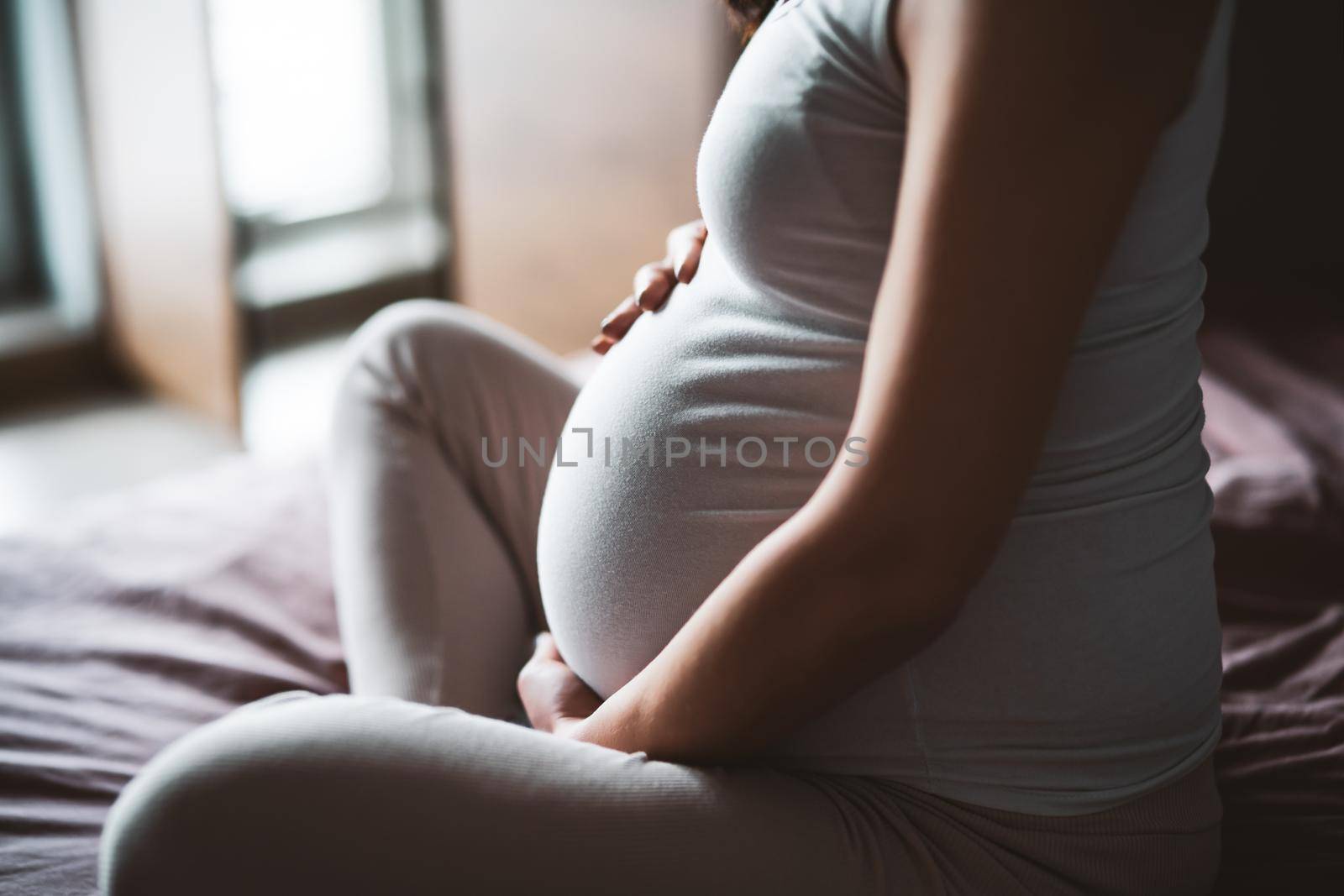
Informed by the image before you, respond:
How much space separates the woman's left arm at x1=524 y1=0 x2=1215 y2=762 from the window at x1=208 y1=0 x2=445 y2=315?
230 cm

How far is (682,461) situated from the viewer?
0.73 meters

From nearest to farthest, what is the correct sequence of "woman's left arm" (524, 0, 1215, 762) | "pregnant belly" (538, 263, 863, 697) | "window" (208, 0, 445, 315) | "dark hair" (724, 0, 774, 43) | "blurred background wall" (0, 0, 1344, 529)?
"woman's left arm" (524, 0, 1215, 762)
"pregnant belly" (538, 263, 863, 697)
"dark hair" (724, 0, 774, 43)
"blurred background wall" (0, 0, 1344, 529)
"window" (208, 0, 445, 315)

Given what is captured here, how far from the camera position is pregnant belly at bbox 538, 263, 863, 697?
0.69 m

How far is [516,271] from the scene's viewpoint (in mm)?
2787

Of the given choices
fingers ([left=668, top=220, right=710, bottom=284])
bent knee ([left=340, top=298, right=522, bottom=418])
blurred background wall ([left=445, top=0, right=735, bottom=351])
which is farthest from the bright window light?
fingers ([left=668, top=220, right=710, bottom=284])

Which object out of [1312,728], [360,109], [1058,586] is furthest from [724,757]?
[360,109]

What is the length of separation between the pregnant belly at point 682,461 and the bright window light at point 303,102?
2.39m

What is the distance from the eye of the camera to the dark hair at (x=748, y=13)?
1.00m

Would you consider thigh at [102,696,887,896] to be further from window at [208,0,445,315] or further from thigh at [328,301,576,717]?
window at [208,0,445,315]

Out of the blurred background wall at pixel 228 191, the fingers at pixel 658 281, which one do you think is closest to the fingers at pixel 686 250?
the fingers at pixel 658 281

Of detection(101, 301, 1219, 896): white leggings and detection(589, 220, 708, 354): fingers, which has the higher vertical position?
detection(589, 220, 708, 354): fingers

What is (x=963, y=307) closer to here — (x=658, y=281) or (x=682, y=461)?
(x=682, y=461)

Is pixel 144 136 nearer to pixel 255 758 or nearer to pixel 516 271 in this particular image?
pixel 516 271

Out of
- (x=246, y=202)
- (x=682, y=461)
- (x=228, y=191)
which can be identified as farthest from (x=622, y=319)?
(x=246, y=202)
